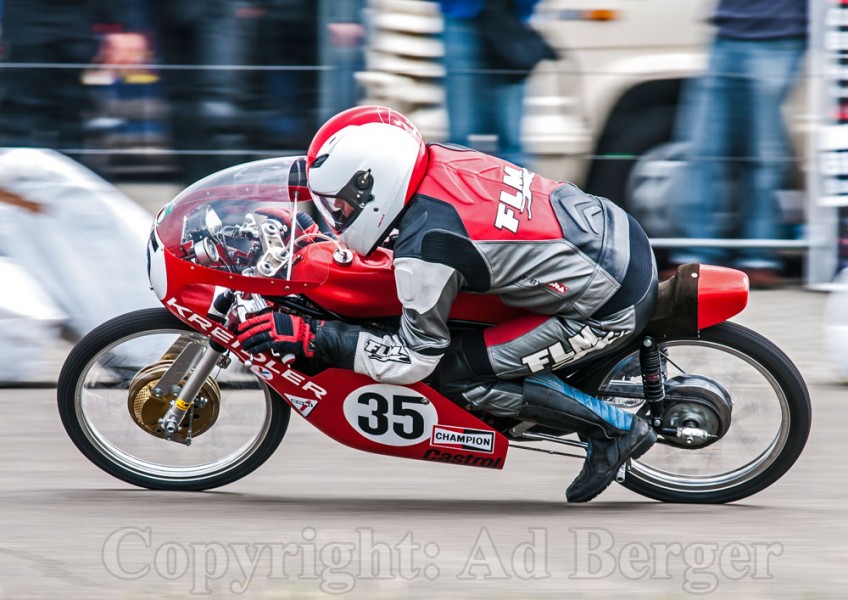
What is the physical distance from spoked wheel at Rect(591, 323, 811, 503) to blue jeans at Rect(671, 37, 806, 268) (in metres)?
4.17

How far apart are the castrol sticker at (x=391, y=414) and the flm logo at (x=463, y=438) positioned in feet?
0.11

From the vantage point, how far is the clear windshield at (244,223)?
17.0 ft

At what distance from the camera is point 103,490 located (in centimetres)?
562

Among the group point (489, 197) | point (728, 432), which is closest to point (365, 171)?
point (489, 197)

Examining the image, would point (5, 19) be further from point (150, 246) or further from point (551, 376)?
point (551, 376)

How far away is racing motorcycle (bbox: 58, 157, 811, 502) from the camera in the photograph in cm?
520

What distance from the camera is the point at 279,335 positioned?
5.12 meters

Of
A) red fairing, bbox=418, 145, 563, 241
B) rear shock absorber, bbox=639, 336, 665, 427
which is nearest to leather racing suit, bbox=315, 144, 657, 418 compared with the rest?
red fairing, bbox=418, 145, 563, 241

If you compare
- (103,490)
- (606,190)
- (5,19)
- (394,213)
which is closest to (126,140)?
(5,19)

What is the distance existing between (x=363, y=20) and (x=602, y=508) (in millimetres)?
4900

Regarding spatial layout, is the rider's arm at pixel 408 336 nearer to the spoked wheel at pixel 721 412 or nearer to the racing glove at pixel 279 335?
the racing glove at pixel 279 335

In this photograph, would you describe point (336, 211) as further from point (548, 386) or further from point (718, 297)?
point (718, 297)

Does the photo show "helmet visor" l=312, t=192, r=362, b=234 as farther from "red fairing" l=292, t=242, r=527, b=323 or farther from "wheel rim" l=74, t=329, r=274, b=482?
"wheel rim" l=74, t=329, r=274, b=482

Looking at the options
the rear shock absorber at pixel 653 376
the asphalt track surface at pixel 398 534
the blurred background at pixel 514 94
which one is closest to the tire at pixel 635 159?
the blurred background at pixel 514 94
